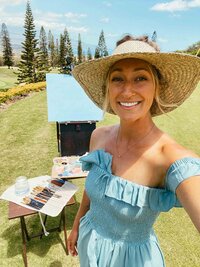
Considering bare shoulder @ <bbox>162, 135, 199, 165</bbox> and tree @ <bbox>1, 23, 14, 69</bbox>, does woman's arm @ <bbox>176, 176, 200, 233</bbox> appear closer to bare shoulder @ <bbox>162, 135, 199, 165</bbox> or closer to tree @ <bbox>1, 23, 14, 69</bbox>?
bare shoulder @ <bbox>162, 135, 199, 165</bbox>

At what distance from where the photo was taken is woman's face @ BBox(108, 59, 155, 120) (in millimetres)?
1560

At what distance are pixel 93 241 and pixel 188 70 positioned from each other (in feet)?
4.66

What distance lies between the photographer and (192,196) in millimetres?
1227

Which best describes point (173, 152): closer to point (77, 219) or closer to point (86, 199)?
point (86, 199)

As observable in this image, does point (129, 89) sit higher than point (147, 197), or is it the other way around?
point (129, 89)

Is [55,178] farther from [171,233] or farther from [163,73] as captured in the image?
[163,73]

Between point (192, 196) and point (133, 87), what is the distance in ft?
2.43

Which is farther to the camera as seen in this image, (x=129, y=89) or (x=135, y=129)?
(x=135, y=129)

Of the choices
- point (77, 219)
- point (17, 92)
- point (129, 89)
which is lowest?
point (77, 219)

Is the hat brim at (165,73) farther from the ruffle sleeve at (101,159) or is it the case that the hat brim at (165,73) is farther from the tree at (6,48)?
the tree at (6,48)

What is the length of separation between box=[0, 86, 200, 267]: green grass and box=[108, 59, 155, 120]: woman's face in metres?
3.16

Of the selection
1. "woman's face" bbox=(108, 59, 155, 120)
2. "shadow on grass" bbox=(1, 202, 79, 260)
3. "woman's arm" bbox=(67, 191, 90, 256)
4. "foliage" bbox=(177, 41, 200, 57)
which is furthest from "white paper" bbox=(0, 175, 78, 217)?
"foliage" bbox=(177, 41, 200, 57)

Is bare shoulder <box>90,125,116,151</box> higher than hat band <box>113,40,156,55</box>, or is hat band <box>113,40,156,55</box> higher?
hat band <box>113,40,156,55</box>

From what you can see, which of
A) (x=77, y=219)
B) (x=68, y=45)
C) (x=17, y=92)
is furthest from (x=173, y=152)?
(x=68, y=45)
